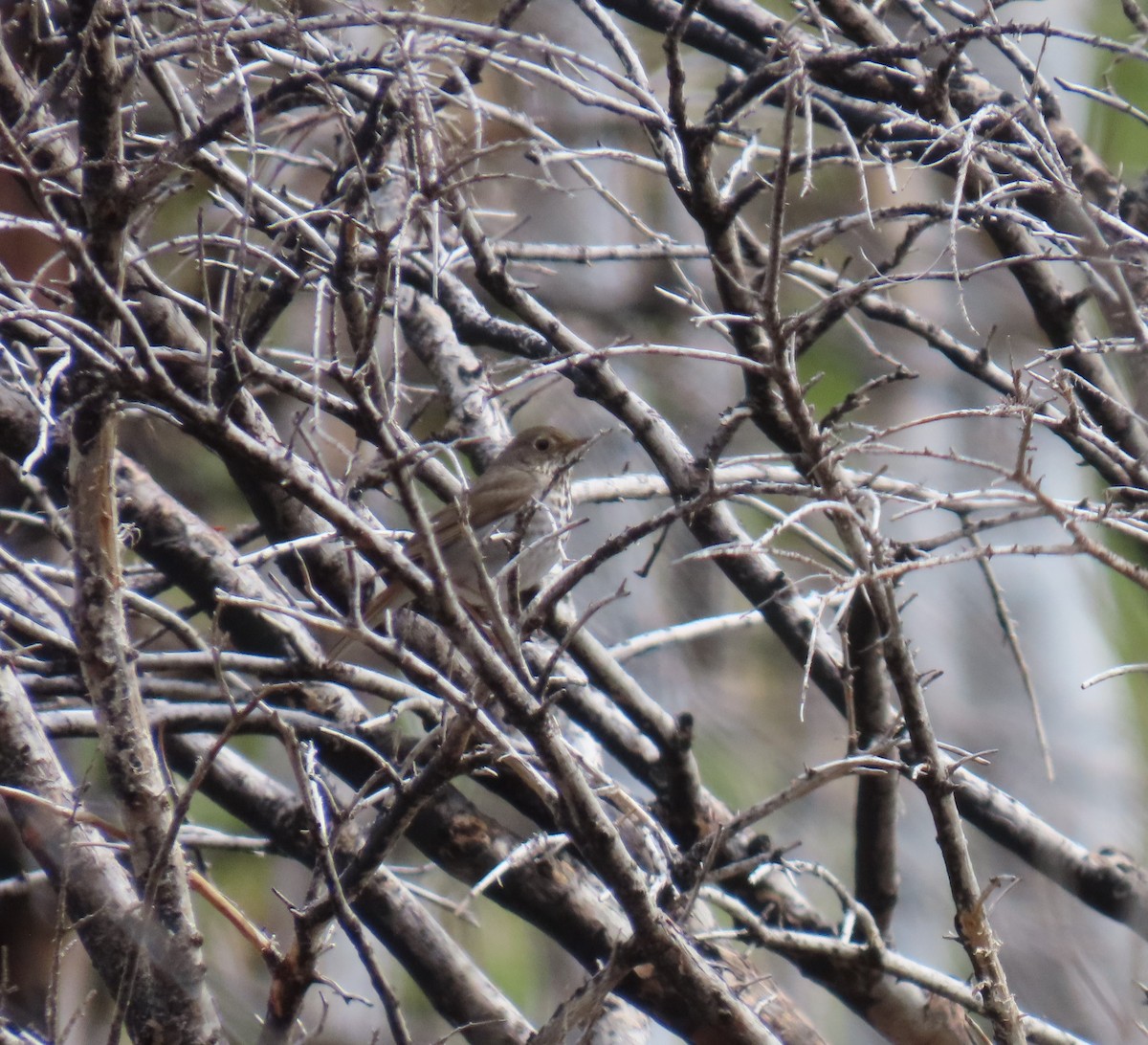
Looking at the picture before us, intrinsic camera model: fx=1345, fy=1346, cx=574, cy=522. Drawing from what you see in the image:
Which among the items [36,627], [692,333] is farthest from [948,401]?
[36,627]

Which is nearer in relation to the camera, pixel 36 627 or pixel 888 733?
pixel 888 733

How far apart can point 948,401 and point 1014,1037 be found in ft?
26.3

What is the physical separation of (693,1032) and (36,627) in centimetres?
217

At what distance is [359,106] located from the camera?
5.11 meters

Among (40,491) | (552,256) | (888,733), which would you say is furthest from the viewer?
(552,256)

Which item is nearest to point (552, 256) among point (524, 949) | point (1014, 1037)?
point (1014, 1037)

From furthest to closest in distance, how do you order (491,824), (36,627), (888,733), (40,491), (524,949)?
(524,949) → (491,824) → (40,491) → (36,627) → (888,733)

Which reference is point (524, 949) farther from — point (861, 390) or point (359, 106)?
point (861, 390)

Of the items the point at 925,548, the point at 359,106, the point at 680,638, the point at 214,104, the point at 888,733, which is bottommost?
the point at 888,733

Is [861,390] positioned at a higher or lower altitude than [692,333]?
lower

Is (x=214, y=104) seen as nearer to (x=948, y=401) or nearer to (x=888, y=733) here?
(x=888, y=733)

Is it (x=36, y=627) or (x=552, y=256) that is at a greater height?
(x=552, y=256)

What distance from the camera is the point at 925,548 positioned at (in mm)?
3041

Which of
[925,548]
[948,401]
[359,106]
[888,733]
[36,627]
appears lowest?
[888,733]
